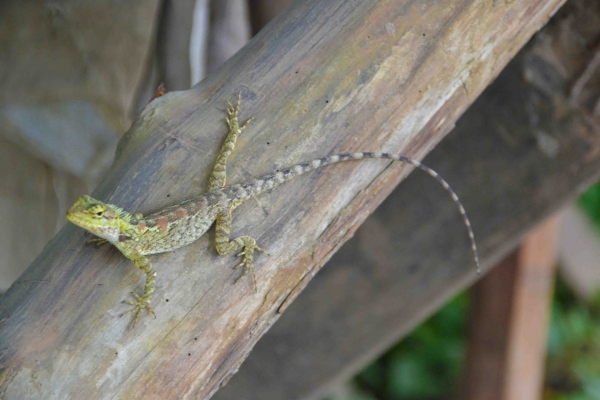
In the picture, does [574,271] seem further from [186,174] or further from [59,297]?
[59,297]

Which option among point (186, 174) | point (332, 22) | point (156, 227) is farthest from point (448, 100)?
point (156, 227)

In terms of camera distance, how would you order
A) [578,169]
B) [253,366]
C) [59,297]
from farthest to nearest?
[253,366], [578,169], [59,297]

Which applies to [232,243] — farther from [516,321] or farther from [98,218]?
[516,321]

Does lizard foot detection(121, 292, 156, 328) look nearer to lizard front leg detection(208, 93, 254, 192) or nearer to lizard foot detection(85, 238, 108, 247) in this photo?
lizard foot detection(85, 238, 108, 247)

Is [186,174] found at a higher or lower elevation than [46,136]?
lower

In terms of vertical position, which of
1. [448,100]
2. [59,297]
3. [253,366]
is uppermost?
[59,297]

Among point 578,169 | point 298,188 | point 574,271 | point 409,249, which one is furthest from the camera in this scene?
point 574,271

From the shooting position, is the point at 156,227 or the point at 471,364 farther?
the point at 471,364

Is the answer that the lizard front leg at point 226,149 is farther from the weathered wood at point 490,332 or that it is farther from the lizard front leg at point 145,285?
the weathered wood at point 490,332
